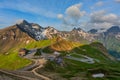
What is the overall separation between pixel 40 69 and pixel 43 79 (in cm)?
4379

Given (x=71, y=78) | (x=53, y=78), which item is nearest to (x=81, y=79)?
(x=71, y=78)

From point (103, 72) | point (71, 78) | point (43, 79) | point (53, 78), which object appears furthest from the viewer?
point (103, 72)

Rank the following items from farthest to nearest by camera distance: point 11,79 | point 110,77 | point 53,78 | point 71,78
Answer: point 110,77 → point 71,78 → point 53,78 → point 11,79

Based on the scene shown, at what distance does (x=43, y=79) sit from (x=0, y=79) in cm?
4520

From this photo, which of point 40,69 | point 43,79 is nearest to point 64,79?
point 43,79

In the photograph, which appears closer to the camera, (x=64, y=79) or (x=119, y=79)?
(x=64, y=79)

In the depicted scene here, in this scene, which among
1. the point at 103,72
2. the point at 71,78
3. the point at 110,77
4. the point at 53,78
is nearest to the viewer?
the point at 53,78

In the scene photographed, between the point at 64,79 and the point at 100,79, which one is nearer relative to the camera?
the point at 64,79

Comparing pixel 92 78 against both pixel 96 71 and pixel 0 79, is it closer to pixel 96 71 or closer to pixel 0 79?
pixel 96 71

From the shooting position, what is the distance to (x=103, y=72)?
196 metres

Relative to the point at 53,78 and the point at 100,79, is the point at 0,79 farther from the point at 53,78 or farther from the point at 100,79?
the point at 100,79

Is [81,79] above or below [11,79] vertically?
below

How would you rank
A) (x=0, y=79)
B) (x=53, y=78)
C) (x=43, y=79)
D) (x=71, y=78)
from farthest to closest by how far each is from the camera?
(x=71, y=78)
(x=53, y=78)
(x=43, y=79)
(x=0, y=79)

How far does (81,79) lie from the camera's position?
162m
